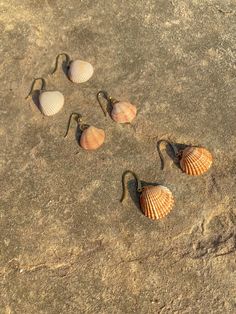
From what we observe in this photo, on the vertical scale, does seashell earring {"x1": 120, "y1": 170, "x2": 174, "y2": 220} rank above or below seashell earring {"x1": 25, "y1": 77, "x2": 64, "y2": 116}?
A: below

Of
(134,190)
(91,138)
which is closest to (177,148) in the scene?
(134,190)

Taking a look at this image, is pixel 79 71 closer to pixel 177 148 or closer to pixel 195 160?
pixel 177 148

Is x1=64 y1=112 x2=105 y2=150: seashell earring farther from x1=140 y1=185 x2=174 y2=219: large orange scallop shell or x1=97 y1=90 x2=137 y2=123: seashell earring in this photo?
x1=140 y1=185 x2=174 y2=219: large orange scallop shell

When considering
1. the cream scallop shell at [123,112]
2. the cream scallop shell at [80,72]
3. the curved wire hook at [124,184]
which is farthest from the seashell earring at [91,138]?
the cream scallop shell at [80,72]

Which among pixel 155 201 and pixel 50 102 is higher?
pixel 50 102

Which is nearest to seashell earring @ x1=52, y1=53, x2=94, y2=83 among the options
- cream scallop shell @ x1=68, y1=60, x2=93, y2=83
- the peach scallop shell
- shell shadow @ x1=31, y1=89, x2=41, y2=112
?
cream scallop shell @ x1=68, y1=60, x2=93, y2=83

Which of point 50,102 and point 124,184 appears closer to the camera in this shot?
point 124,184

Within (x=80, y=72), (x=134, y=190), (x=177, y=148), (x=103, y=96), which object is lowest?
(x=134, y=190)
